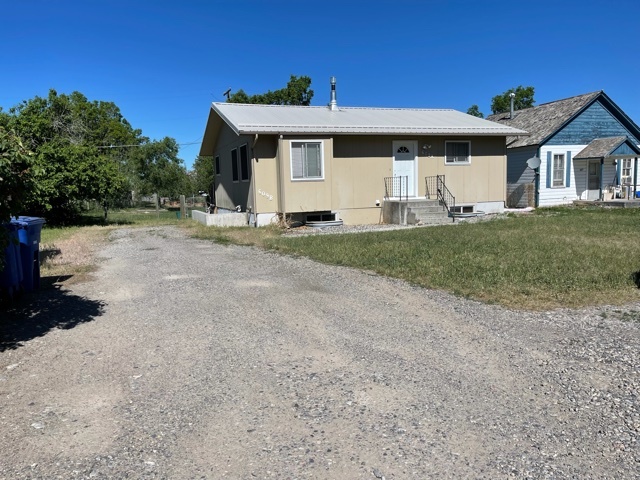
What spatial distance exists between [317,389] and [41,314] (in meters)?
4.02

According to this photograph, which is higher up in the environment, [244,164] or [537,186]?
[244,164]

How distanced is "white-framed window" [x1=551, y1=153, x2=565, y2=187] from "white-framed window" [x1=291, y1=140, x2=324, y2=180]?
11850mm

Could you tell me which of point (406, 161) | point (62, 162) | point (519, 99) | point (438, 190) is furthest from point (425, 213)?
point (519, 99)

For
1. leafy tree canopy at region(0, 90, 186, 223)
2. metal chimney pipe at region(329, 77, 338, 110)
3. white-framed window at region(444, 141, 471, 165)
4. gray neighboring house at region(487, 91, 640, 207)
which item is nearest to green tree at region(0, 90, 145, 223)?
leafy tree canopy at region(0, 90, 186, 223)

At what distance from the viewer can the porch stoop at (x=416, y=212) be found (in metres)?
16.1

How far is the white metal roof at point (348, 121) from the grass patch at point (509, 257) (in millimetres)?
3972

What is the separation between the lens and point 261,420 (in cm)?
334

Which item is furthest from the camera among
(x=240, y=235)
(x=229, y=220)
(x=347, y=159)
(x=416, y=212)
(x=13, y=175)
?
(x=229, y=220)

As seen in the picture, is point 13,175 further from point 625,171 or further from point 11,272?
point 625,171

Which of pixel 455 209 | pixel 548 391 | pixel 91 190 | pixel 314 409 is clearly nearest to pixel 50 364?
pixel 314 409

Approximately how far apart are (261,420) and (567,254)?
310 inches

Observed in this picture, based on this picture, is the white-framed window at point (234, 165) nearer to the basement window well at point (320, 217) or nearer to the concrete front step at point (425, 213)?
the basement window well at point (320, 217)

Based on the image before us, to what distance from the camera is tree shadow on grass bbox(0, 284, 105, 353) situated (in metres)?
5.20

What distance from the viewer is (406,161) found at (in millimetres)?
17469
